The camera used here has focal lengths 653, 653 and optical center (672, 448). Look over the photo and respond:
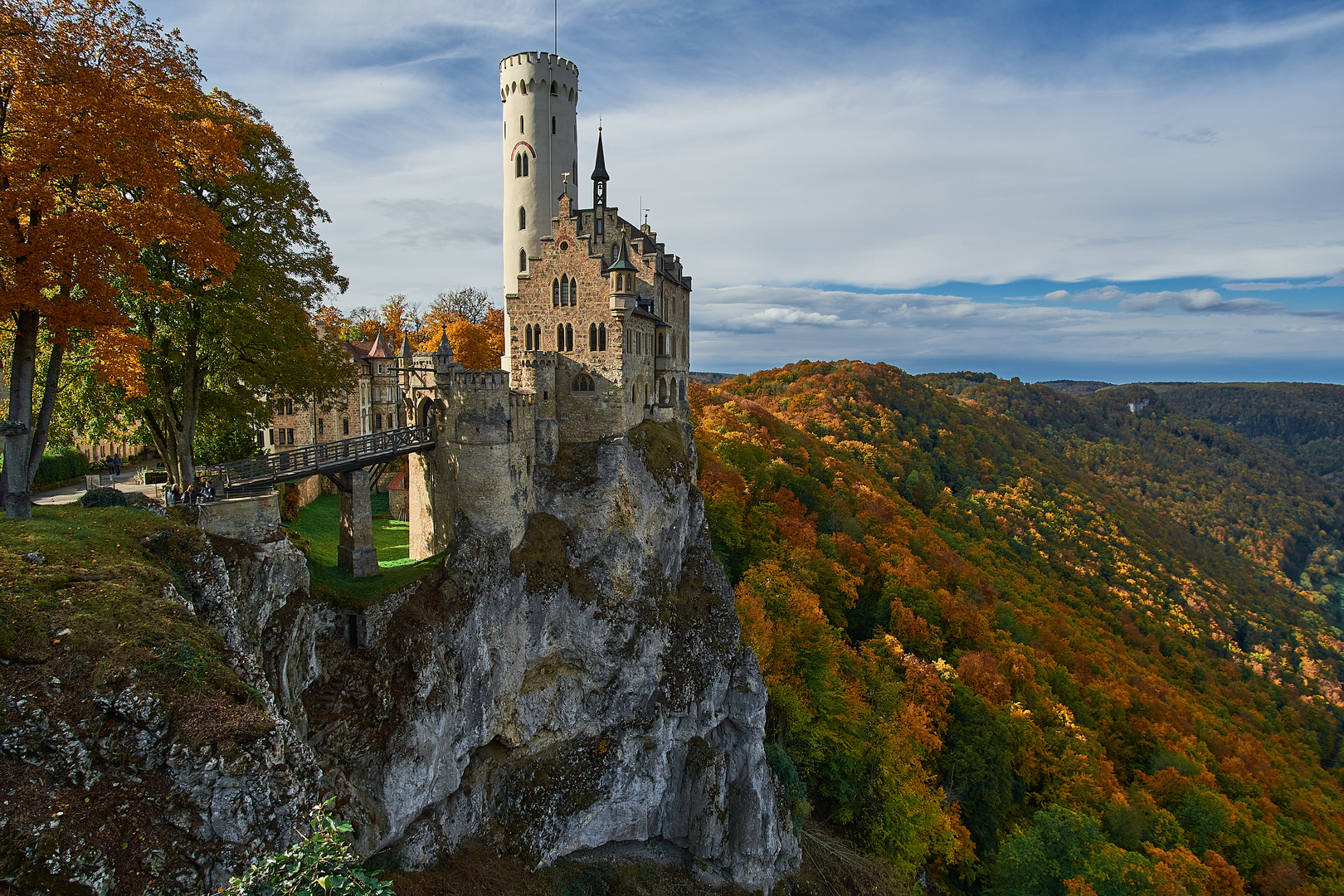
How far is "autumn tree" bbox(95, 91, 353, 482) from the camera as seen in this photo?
68.6 ft

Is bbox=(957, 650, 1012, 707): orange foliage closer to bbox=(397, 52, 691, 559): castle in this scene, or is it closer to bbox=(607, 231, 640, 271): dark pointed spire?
bbox=(397, 52, 691, 559): castle

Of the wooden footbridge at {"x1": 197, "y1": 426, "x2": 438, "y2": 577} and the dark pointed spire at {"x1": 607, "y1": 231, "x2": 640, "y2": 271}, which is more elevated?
the dark pointed spire at {"x1": 607, "y1": 231, "x2": 640, "y2": 271}

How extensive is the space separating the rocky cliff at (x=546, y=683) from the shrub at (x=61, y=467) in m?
15.1

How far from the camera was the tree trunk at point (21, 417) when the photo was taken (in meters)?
16.2

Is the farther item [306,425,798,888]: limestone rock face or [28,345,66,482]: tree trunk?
[306,425,798,888]: limestone rock face

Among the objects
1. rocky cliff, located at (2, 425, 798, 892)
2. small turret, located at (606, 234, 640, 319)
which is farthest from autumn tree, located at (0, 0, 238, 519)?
small turret, located at (606, 234, 640, 319)

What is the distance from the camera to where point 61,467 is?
90.5 ft

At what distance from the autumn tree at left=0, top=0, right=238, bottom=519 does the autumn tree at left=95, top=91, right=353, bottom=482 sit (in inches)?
91.0

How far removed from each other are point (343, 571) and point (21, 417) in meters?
10.6

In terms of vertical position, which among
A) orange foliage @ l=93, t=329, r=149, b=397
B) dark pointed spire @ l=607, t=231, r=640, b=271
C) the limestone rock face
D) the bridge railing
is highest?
dark pointed spire @ l=607, t=231, r=640, b=271

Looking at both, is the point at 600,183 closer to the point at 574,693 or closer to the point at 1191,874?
the point at 574,693

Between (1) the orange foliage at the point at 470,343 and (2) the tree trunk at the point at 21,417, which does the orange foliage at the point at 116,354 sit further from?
(1) the orange foliage at the point at 470,343

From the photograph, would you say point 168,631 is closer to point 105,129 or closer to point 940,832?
point 105,129

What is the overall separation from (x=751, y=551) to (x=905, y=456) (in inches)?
2222
